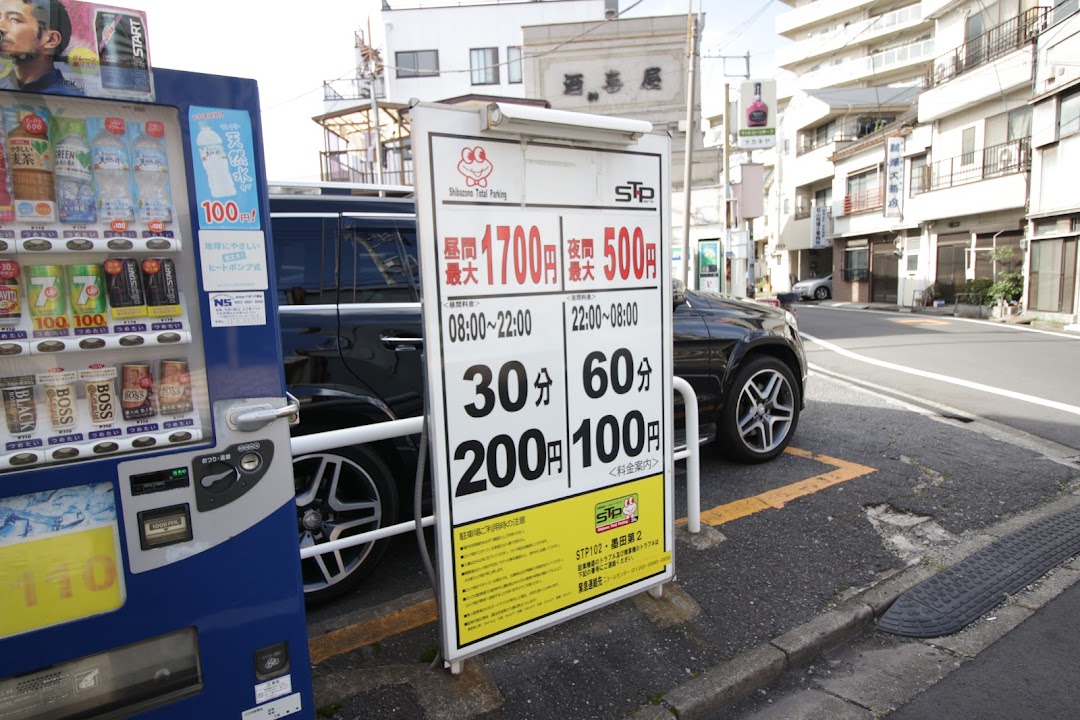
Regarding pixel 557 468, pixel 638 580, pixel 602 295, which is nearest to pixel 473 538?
pixel 557 468

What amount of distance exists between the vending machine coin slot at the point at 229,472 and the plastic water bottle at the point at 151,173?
2.17 feet

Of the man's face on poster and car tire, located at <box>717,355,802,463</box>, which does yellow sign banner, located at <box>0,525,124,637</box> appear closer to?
the man's face on poster

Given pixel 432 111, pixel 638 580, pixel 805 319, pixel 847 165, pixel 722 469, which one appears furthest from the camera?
pixel 847 165

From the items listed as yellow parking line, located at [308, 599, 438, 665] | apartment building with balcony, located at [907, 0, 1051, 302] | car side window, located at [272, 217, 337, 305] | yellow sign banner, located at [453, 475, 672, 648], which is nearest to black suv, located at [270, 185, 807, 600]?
car side window, located at [272, 217, 337, 305]

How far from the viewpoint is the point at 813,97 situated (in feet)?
103

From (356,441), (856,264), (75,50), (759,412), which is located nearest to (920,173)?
(856,264)

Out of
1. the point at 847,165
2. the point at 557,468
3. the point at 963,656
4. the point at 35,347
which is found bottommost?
the point at 963,656

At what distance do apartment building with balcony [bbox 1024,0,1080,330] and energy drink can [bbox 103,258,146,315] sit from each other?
62.7ft

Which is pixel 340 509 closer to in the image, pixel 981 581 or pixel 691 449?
pixel 691 449

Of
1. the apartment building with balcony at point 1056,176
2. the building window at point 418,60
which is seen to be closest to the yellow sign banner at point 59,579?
the apartment building with balcony at point 1056,176

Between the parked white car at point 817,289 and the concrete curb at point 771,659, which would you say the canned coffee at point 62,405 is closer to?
the concrete curb at point 771,659

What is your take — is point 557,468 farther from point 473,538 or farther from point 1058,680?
point 1058,680

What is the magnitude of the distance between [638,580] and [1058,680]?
1734 millimetres

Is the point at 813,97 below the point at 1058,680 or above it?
above
